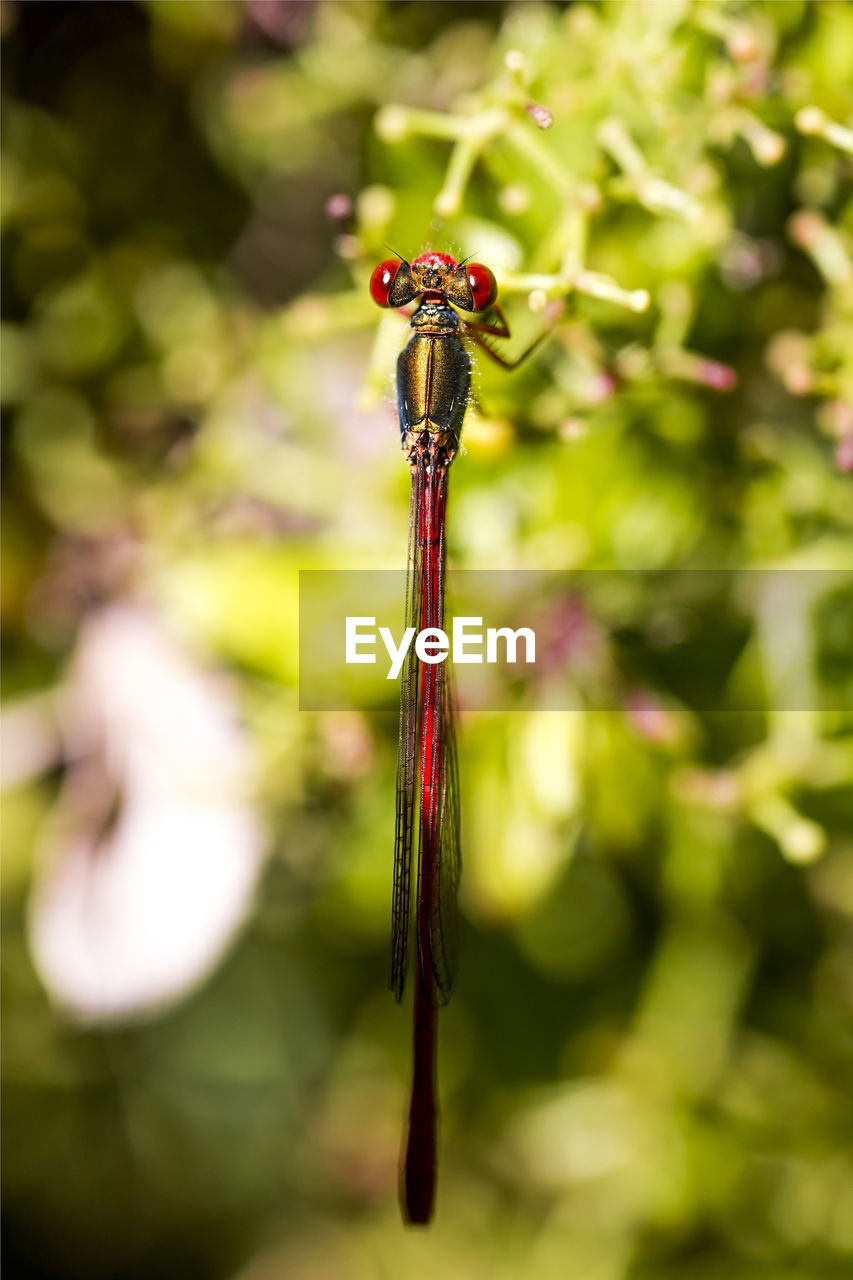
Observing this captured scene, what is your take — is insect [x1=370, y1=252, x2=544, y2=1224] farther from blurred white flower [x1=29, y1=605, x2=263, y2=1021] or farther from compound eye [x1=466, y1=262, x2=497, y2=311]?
blurred white flower [x1=29, y1=605, x2=263, y2=1021]

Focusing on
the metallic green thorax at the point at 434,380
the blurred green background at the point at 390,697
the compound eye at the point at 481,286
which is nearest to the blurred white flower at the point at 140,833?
the blurred green background at the point at 390,697

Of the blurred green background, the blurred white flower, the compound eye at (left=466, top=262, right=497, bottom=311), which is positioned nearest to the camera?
the compound eye at (left=466, top=262, right=497, bottom=311)

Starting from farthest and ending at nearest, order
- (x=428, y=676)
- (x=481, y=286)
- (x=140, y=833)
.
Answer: (x=140, y=833) < (x=428, y=676) < (x=481, y=286)

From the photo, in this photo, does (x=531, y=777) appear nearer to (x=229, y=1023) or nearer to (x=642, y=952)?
(x=642, y=952)

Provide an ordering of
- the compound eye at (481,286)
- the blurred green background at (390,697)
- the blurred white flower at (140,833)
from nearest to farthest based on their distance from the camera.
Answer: the compound eye at (481,286) < the blurred green background at (390,697) < the blurred white flower at (140,833)

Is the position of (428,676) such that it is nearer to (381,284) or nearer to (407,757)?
(407,757)

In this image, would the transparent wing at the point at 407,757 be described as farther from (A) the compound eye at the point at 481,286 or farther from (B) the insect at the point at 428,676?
(A) the compound eye at the point at 481,286

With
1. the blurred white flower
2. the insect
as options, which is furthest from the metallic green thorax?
the blurred white flower

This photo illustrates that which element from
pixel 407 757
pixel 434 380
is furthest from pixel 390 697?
pixel 434 380
